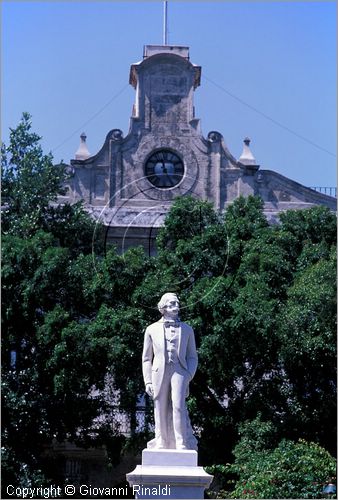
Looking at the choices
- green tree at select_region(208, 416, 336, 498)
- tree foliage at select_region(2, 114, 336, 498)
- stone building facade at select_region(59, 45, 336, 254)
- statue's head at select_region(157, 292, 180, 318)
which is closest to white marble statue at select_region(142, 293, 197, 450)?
statue's head at select_region(157, 292, 180, 318)

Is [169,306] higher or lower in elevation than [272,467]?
higher

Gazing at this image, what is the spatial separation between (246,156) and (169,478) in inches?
854

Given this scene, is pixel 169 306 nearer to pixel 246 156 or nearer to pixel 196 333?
pixel 196 333

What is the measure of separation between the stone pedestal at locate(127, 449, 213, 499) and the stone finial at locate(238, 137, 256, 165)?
2105cm

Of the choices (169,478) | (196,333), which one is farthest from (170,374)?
(196,333)

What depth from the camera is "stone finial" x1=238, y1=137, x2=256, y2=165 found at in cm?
3528

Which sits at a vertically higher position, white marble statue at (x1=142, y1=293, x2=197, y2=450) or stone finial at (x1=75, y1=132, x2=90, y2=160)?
stone finial at (x1=75, y1=132, x2=90, y2=160)

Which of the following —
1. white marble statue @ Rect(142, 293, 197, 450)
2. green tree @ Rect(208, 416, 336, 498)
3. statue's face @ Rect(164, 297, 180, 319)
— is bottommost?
green tree @ Rect(208, 416, 336, 498)

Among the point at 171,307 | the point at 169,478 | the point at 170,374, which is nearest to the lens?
the point at 169,478

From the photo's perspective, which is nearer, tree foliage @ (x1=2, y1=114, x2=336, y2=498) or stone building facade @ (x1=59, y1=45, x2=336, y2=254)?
tree foliage @ (x1=2, y1=114, x2=336, y2=498)

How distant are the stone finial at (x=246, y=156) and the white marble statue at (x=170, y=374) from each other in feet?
65.7

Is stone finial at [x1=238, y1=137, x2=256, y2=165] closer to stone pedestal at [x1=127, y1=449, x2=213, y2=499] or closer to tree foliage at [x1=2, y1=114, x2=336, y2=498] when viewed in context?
tree foliage at [x1=2, y1=114, x2=336, y2=498]

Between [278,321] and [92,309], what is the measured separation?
439 cm

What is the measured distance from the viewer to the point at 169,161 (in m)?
35.1
